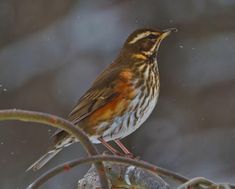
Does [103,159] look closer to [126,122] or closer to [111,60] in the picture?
[126,122]

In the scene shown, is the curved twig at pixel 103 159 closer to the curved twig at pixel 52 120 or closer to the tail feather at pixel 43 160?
the curved twig at pixel 52 120

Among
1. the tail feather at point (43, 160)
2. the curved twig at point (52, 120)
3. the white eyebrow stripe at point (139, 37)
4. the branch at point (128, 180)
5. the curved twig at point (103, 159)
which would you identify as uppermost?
the white eyebrow stripe at point (139, 37)

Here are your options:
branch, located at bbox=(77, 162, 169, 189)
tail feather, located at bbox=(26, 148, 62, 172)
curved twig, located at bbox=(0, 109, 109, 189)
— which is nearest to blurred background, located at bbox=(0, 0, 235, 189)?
tail feather, located at bbox=(26, 148, 62, 172)

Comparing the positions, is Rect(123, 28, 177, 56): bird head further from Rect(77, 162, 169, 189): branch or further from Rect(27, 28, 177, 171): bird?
Rect(77, 162, 169, 189): branch

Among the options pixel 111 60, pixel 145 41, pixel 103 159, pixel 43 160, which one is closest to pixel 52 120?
pixel 103 159

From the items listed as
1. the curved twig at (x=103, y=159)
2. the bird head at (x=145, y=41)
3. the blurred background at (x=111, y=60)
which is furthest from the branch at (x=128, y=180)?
the blurred background at (x=111, y=60)
